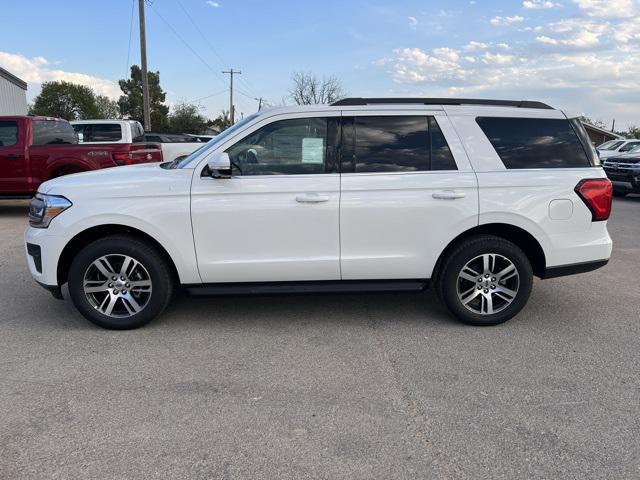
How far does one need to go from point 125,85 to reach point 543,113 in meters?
90.0

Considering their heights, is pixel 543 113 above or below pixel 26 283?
above

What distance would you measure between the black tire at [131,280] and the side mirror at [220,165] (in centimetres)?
85

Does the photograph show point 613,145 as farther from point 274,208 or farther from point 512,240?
point 274,208

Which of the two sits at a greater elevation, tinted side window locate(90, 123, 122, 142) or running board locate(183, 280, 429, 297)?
tinted side window locate(90, 123, 122, 142)

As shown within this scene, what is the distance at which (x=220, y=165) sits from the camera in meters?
4.09

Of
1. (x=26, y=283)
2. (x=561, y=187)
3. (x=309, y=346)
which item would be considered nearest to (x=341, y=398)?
(x=309, y=346)

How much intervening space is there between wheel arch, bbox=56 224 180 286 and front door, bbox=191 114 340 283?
332mm

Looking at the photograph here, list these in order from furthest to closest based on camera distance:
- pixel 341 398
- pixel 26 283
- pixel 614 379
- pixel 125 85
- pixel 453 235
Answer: pixel 125 85 < pixel 26 283 < pixel 453 235 < pixel 614 379 < pixel 341 398

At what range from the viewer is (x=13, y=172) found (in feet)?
33.4

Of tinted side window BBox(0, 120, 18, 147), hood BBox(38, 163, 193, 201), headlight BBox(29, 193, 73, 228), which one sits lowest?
headlight BBox(29, 193, 73, 228)

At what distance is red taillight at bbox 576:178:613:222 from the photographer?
14.7ft

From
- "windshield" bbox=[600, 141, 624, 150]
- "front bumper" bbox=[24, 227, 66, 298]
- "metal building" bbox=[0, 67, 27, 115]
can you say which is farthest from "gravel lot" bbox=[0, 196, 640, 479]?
"metal building" bbox=[0, 67, 27, 115]

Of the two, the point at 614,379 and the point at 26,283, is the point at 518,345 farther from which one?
the point at 26,283

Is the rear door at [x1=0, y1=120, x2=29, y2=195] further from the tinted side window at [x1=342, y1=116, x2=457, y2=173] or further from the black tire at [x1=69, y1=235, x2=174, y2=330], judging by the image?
the tinted side window at [x1=342, y1=116, x2=457, y2=173]
